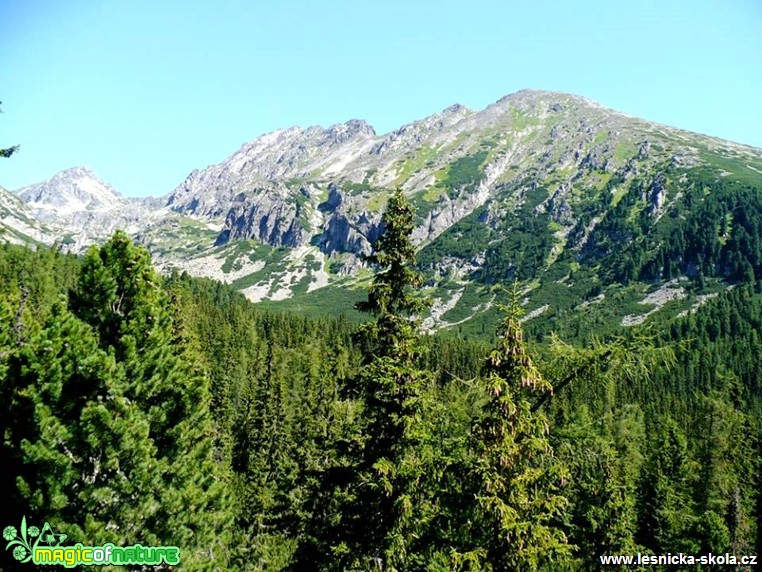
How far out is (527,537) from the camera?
13656 mm

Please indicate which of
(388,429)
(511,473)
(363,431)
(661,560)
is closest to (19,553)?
(388,429)

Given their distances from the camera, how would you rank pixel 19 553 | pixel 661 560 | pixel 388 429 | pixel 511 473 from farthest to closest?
pixel 661 560 < pixel 388 429 < pixel 511 473 < pixel 19 553

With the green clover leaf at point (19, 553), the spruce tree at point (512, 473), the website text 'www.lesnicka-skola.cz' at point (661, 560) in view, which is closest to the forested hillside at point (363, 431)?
the spruce tree at point (512, 473)

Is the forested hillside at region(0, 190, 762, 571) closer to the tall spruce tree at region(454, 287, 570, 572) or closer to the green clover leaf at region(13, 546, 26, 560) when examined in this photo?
the tall spruce tree at region(454, 287, 570, 572)

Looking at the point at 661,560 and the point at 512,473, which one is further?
the point at 661,560

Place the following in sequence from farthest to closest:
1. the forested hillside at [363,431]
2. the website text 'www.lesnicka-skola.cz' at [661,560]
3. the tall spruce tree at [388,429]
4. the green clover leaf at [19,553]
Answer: the website text 'www.lesnicka-skola.cz' at [661,560] < the tall spruce tree at [388,429] < the forested hillside at [363,431] < the green clover leaf at [19,553]

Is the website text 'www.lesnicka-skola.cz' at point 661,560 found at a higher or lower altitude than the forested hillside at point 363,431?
lower

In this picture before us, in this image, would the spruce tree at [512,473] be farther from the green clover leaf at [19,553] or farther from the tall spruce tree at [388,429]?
the green clover leaf at [19,553]

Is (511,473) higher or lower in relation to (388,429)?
lower

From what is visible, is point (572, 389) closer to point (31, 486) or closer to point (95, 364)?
point (95, 364)

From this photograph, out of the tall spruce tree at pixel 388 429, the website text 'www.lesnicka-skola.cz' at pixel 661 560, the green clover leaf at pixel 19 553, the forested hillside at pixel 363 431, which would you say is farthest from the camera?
the website text 'www.lesnicka-skola.cz' at pixel 661 560

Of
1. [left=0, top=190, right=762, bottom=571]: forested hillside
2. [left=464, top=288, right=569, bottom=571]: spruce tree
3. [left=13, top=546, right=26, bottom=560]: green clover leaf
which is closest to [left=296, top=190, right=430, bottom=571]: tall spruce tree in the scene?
[left=0, top=190, right=762, bottom=571]: forested hillside

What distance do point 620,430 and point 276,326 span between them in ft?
377

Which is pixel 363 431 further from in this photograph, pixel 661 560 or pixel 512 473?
pixel 661 560
